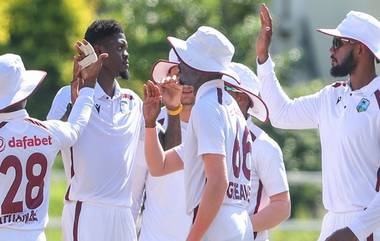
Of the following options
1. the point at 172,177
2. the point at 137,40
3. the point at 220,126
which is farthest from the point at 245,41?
the point at 220,126

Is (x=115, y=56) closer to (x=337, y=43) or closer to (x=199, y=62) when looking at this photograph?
(x=199, y=62)

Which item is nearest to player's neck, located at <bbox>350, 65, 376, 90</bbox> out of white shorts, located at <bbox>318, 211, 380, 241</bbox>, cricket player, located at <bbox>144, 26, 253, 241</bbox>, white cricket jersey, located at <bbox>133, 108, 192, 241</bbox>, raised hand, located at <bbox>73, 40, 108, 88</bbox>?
white shorts, located at <bbox>318, 211, 380, 241</bbox>

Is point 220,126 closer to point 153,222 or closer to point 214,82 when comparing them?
point 214,82

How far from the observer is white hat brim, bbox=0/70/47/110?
7133 mm

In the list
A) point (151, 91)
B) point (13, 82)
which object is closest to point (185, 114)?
point (151, 91)

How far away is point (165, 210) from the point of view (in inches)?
317

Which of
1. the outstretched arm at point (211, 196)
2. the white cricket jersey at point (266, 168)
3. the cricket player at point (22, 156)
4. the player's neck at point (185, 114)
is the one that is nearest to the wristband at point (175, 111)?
the player's neck at point (185, 114)

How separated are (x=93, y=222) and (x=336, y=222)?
1.56 m

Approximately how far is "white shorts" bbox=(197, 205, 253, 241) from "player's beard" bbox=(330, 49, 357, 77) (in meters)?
1.30

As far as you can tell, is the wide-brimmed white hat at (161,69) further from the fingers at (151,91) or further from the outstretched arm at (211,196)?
the outstretched arm at (211,196)

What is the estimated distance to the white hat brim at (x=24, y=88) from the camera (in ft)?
23.4

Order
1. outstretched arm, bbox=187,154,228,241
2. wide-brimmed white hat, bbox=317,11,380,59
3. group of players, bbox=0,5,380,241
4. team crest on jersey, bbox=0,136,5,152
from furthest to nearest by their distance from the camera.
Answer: wide-brimmed white hat, bbox=317,11,380,59, team crest on jersey, bbox=0,136,5,152, group of players, bbox=0,5,380,241, outstretched arm, bbox=187,154,228,241

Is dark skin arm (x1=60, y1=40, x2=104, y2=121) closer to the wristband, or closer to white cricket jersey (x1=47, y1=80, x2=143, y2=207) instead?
white cricket jersey (x1=47, y1=80, x2=143, y2=207)

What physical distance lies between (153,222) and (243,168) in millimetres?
1324
